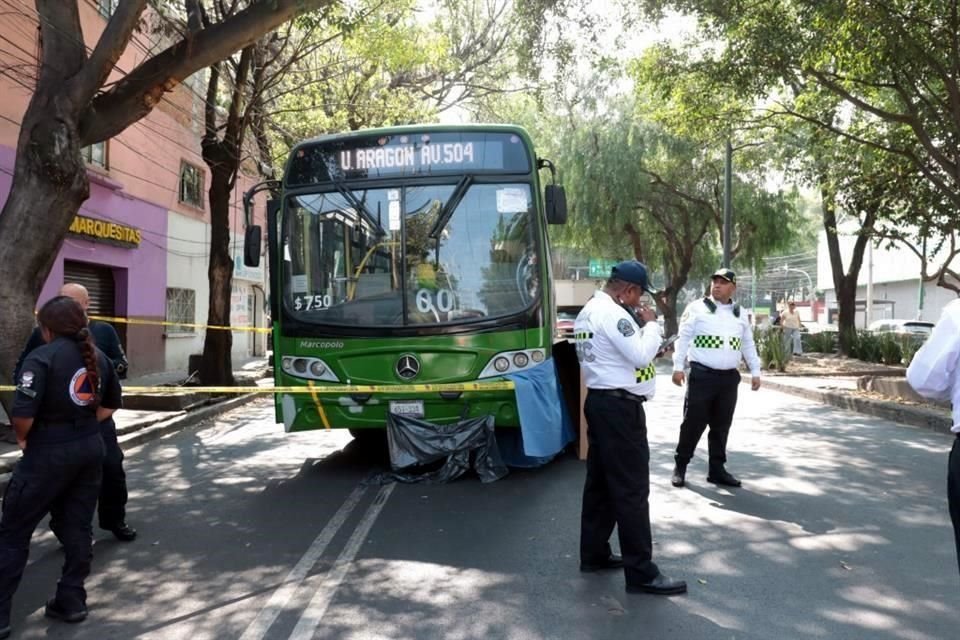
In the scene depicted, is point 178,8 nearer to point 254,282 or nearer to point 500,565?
point 500,565

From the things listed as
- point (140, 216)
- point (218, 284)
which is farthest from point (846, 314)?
point (140, 216)

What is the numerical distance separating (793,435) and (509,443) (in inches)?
167

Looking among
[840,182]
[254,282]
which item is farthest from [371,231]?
[254,282]

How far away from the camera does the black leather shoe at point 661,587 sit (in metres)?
4.35

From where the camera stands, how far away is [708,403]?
680cm

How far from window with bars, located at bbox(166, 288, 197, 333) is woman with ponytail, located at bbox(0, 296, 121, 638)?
15.6 meters

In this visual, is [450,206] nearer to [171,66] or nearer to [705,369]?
[705,369]

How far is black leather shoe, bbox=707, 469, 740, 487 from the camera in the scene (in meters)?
6.95

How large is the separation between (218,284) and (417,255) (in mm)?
8247

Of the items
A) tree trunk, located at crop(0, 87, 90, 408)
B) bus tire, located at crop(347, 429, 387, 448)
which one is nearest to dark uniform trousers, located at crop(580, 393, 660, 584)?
bus tire, located at crop(347, 429, 387, 448)

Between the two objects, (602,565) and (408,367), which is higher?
(408,367)


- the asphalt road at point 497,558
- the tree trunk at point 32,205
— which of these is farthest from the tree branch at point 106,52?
the asphalt road at point 497,558

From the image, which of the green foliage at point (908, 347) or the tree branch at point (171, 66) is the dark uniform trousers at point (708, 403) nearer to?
the tree branch at point (171, 66)

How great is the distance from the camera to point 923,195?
15938 mm
